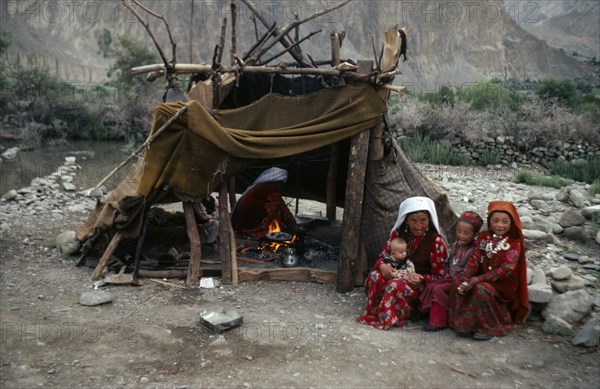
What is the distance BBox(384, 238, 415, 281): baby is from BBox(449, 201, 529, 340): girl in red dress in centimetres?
45

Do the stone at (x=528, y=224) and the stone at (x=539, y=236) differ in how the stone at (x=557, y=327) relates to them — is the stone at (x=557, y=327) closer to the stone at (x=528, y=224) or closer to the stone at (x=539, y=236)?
the stone at (x=539, y=236)

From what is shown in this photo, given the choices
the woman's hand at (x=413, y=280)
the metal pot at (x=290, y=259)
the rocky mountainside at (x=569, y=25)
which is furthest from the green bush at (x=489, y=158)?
the rocky mountainside at (x=569, y=25)

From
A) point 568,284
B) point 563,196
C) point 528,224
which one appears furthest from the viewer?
point 563,196

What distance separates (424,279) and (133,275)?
9.98 ft

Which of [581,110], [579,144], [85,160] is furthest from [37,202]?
[581,110]

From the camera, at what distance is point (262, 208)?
6684 mm

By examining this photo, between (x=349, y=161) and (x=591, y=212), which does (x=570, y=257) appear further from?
(x=349, y=161)

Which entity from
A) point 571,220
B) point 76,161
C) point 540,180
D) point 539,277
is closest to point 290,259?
point 539,277

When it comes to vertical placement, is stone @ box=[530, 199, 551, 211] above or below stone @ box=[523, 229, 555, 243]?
above

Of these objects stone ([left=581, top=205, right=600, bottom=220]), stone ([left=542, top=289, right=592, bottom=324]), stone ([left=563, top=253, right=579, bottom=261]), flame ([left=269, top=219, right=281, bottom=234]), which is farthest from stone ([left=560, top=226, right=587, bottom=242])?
flame ([left=269, top=219, right=281, bottom=234])

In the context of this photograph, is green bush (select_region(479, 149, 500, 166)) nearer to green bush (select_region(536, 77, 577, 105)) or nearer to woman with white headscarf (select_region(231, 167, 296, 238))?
green bush (select_region(536, 77, 577, 105))

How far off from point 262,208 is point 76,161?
32.6 feet

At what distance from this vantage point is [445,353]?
156 inches

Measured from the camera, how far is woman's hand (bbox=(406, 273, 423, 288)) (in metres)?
4.43
